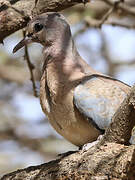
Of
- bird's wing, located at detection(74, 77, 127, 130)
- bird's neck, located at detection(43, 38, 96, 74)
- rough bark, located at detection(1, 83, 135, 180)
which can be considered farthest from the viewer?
bird's neck, located at detection(43, 38, 96, 74)

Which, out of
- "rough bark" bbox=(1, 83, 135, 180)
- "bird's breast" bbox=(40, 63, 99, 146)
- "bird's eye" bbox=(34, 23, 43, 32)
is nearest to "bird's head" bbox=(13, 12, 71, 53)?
"bird's eye" bbox=(34, 23, 43, 32)

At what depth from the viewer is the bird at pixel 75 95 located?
4305mm

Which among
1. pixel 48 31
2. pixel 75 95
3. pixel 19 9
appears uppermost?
pixel 19 9

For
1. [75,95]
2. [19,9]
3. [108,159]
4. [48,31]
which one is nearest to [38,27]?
[48,31]

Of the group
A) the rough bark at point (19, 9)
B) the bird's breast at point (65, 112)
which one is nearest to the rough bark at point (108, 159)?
the bird's breast at point (65, 112)

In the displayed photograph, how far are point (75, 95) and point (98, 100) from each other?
0.62 ft

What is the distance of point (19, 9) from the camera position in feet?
14.4

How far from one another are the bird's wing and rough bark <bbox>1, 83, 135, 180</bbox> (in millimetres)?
422

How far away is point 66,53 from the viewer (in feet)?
15.9

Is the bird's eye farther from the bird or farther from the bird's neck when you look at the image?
the bird's neck

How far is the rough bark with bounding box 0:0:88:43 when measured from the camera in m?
4.35

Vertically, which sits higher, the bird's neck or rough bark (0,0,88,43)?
rough bark (0,0,88,43)

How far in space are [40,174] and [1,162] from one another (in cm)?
341

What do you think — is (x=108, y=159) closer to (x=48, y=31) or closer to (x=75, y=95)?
(x=75, y=95)
